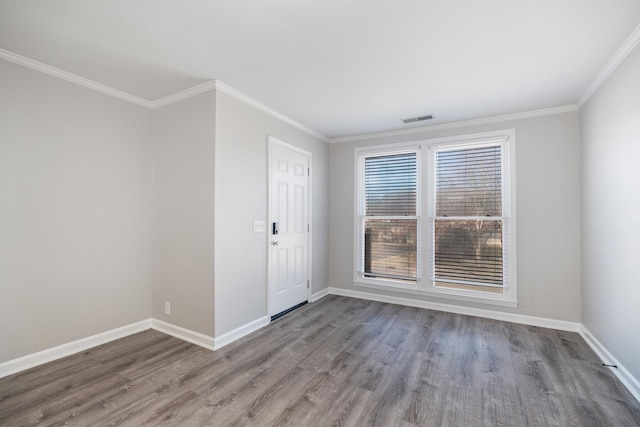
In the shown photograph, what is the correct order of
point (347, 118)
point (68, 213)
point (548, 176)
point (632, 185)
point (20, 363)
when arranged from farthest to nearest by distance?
1. point (347, 118)
2. point (548, 176)
3. point (68, 213)
4. point (20, 363)
5. point (632, 185)

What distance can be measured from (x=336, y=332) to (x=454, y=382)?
1317 mm

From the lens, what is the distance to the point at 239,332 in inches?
122

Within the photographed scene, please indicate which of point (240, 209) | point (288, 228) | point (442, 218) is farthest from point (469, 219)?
point (240, 209)

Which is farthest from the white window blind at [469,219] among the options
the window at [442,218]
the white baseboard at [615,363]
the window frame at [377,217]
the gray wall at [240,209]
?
the gray wall at [240,209]

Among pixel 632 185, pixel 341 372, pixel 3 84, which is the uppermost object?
pixel 3 84

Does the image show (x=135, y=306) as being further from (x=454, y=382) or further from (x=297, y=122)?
(x=454, y=382)

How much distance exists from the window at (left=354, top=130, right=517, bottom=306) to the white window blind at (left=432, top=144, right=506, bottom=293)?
0.01m

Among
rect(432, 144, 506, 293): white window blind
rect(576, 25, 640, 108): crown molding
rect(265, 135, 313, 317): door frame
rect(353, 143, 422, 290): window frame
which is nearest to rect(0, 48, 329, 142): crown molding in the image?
rect(265, 135, 313, 317): door frame

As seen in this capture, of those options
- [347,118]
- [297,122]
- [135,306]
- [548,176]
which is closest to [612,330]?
[548,176]

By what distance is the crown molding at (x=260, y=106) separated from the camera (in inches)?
114

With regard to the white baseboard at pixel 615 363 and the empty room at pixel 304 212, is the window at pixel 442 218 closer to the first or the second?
the empty room at pixel 304 212

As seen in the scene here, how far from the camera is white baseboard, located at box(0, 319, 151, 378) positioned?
233 centimetres

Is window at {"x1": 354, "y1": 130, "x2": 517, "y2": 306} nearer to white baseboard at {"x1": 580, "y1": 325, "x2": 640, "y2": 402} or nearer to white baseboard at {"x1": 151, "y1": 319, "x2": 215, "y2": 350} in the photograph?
white baseboard at {"x1": 580, "y1": 325, "x2": 640, "y2": 402}

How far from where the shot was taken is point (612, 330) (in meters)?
2.52
